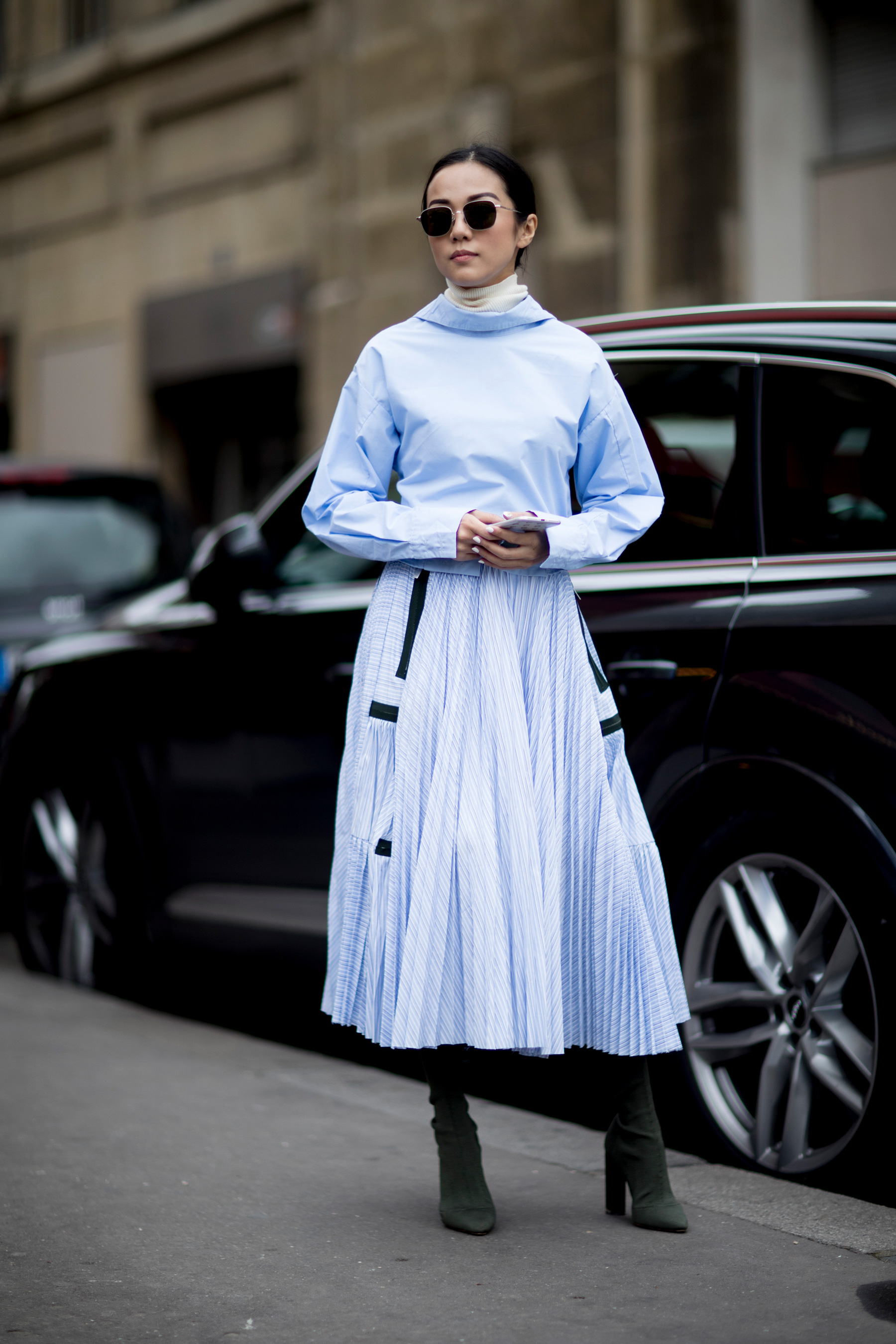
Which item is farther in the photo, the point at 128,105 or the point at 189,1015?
the point at 128,105

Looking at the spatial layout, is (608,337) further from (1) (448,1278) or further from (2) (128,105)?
(2) (128,105)

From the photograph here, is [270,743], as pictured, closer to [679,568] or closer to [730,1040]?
[679,568]

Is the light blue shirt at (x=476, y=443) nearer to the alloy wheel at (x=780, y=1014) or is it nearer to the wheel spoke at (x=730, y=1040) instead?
the alloy wheel at (x=780, y=1014)

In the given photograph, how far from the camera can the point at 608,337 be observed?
13.8ft

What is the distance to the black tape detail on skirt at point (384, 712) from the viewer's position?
3.20 metres

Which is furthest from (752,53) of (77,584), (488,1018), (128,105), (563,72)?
(488,1018)

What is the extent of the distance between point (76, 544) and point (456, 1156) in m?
5.14

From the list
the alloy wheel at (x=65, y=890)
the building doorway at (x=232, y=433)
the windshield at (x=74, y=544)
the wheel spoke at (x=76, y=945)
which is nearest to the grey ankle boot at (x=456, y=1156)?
the alloy wheel at (x=65, y=890)

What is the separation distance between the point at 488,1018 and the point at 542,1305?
0.46 meters

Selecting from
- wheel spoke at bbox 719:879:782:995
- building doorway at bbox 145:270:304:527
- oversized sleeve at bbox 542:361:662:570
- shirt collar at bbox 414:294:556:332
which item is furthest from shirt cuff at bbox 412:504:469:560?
building doorway at bbox 145:270:304:527

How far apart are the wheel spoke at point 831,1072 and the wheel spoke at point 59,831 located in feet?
9.66

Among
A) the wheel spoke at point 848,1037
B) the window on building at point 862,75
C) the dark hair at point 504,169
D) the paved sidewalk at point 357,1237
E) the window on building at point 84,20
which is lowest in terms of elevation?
the paved sidewalk at point 357,1237

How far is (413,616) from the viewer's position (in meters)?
3.23

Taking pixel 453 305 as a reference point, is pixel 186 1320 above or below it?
below
